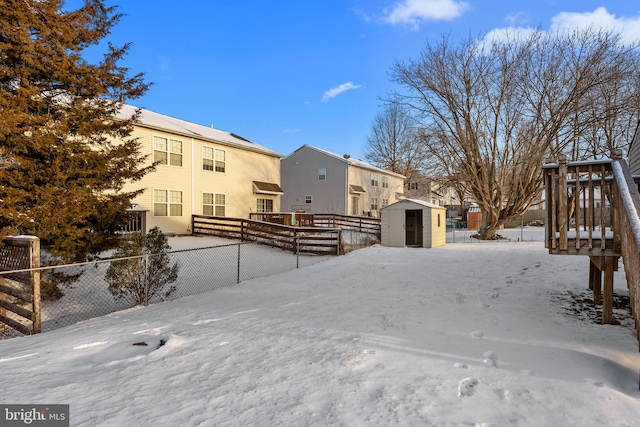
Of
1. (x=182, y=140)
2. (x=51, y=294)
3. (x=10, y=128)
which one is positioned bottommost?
(x=51, y=294)

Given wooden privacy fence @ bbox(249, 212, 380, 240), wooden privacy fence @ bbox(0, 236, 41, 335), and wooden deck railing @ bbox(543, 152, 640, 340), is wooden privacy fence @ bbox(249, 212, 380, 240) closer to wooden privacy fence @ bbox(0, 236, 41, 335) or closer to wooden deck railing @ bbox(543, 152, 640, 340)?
wooden deck railing @ bbox(543, 152, 640, 340)

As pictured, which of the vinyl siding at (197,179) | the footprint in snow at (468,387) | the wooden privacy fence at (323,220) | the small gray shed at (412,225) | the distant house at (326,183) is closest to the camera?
the footprint in snow at (468,387)

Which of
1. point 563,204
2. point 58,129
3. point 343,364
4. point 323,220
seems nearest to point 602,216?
point 563,204

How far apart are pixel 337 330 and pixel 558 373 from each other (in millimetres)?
2421

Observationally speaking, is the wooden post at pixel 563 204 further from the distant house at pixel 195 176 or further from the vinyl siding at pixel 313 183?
the vinyl siding at pixel 313 183

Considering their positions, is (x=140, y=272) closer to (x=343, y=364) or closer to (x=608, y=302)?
(x=343, y=364)

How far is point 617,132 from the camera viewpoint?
20.5 m

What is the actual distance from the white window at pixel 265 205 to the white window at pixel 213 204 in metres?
2.81

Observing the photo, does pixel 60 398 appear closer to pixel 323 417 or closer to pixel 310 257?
pixel 323 417

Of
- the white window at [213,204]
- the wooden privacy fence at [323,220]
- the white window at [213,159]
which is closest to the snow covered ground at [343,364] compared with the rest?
the white window at [213,204]

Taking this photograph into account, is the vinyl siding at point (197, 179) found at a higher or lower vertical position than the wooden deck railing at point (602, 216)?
higher

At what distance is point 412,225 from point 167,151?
12.4 m

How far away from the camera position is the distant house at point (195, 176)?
15859 mm

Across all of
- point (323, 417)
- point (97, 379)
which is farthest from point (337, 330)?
point (97, 379)
